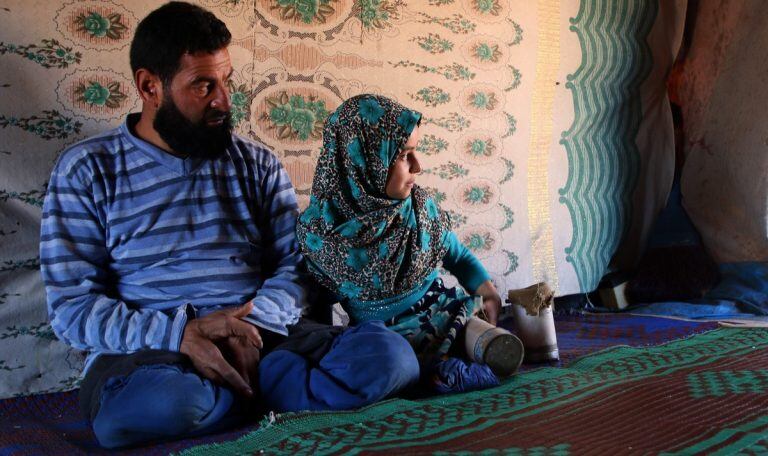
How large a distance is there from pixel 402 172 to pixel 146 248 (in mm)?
659

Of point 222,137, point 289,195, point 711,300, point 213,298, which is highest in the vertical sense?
point 222,137

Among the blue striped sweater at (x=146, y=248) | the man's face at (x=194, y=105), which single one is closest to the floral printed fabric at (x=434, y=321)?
the blue striped sweater at (x=146, y=248)

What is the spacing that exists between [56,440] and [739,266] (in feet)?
8.63

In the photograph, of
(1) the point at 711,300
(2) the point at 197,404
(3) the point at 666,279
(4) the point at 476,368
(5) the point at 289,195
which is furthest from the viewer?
(3) the point at 666,279

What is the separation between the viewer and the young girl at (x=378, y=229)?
1766mm

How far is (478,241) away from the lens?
2.66 m

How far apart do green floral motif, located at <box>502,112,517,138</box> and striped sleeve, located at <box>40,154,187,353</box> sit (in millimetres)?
1578

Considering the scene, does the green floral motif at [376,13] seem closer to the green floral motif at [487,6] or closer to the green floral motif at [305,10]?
the green floral motif at [305,10]

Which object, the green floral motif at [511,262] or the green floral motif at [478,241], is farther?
the green floral motif at [511,262]

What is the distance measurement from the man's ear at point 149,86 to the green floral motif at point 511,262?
1509 mm

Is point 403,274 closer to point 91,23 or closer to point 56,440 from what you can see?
point 56,440

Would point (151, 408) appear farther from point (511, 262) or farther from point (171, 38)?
point (511, 262)

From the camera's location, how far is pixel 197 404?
4.55ft

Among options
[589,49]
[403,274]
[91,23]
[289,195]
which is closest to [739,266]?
[589,49]
